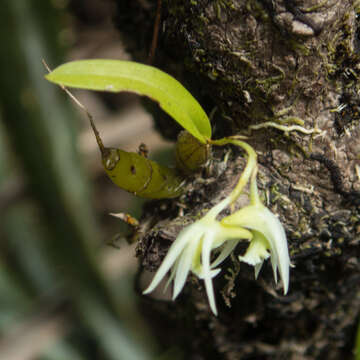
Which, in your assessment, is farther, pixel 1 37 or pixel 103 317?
pixel 103 317

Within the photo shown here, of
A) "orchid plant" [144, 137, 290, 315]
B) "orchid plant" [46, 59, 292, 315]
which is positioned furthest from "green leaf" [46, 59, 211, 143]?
"orchid plant" [144, 137, 290, 315]

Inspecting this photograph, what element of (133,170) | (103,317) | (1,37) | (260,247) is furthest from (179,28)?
(103,317)

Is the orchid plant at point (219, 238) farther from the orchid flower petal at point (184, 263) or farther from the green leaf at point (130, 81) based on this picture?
the green leaf at point (130, 81)

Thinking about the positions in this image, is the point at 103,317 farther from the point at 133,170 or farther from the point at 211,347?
the point at 133,170

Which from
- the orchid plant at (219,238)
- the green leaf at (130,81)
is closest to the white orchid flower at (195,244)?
the orchid plant at (219,238)

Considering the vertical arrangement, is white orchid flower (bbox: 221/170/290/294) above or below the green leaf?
below

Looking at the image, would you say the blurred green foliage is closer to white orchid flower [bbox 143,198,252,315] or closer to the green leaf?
the green leaf
